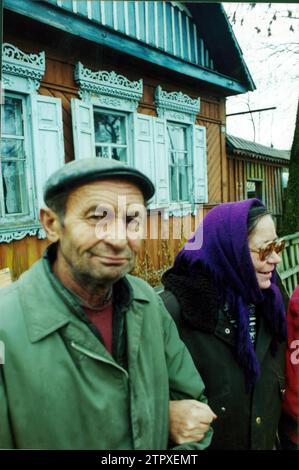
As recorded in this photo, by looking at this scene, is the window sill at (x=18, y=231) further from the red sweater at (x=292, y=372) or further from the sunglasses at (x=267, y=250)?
the red sweater at (x=292, y=372)

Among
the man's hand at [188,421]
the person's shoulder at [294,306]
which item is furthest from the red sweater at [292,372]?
the man's hand at [188,421]

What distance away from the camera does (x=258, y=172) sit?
146 cm

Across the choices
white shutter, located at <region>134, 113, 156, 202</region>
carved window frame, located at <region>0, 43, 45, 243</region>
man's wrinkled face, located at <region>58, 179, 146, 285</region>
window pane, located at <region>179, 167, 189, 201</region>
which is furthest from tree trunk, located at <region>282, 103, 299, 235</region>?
carved window frame, located at <region>0, 43, 45, 243</region>

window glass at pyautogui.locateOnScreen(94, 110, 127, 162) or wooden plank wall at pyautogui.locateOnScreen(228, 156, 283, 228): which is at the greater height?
window glass at pyautogui.locateOnScreen(94, 110, 127, 162)

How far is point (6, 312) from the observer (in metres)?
0.75

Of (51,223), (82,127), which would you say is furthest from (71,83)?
(51,223)

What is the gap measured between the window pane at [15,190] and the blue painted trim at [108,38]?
382 millimetres

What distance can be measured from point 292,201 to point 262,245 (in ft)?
1.38

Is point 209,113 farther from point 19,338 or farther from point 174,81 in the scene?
point 19,338

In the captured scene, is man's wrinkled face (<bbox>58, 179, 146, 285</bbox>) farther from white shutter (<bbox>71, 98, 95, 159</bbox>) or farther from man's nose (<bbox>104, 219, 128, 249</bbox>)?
white shutter (<bbox>71, 98, 95, 159</bbox>)

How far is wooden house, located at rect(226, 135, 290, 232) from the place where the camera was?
1384 mm

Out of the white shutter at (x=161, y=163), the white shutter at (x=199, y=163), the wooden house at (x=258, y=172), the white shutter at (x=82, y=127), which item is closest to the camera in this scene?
the white shutter at (x=82, y=127)

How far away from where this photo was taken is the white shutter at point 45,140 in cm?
98
